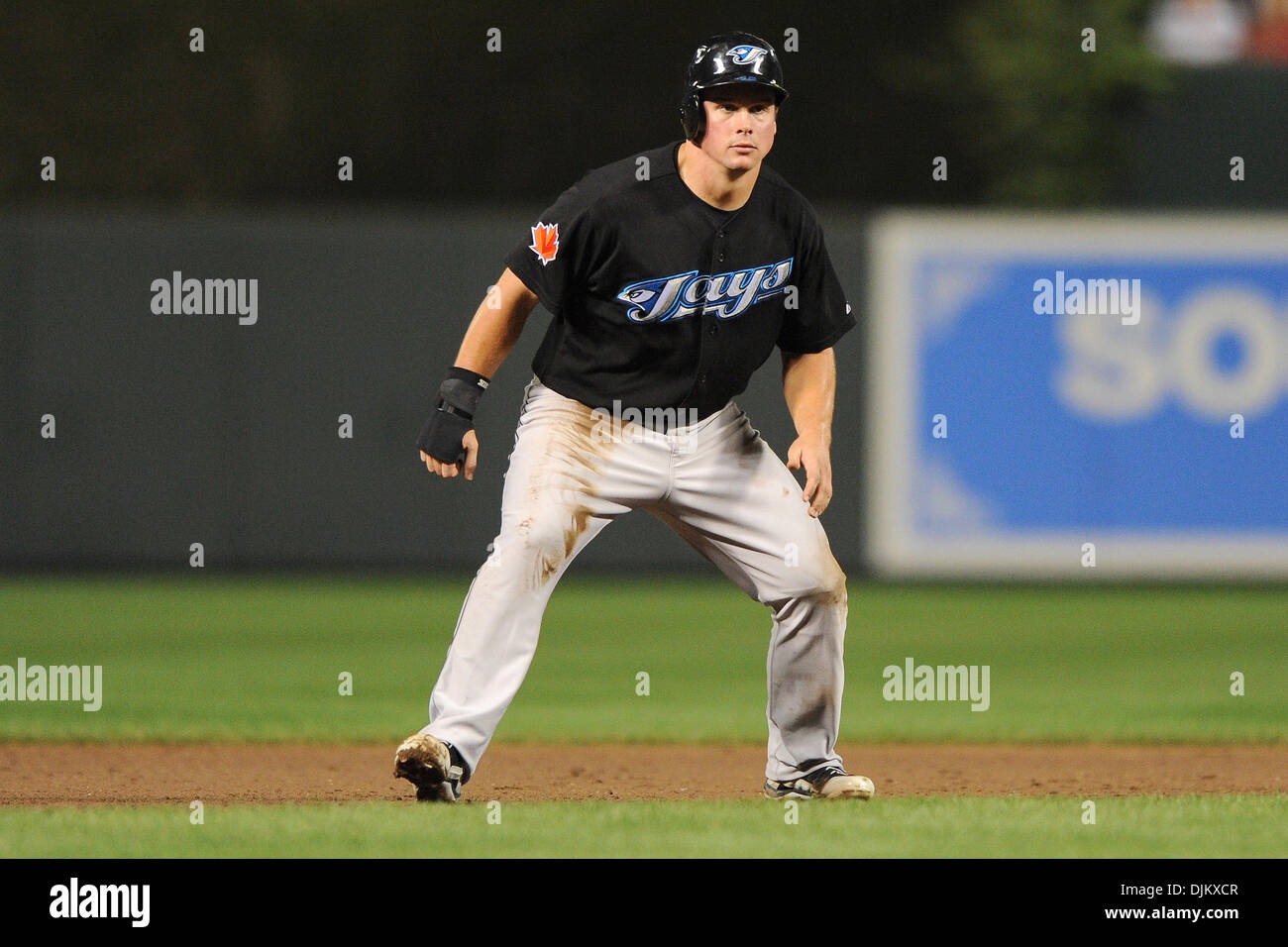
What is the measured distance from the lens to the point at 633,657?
11.0m

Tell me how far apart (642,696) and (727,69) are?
13.8ft

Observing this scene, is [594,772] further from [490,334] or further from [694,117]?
[694,117]

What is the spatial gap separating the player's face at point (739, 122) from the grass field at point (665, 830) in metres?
1.84

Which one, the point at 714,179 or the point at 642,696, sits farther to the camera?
the point at 642,696

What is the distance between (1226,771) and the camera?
7.43 meters

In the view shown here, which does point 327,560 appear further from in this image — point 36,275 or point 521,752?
point 521,752

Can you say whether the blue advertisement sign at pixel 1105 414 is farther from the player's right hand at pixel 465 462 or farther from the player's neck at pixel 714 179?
the player's right hand at pixel 465 462

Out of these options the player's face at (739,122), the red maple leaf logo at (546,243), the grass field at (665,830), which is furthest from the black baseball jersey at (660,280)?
the grass field at (665,830)

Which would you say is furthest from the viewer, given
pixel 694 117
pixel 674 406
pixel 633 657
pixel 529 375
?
pixel 529 375

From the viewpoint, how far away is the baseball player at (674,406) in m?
5.97

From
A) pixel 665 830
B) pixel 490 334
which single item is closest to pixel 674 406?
pixel 490 334

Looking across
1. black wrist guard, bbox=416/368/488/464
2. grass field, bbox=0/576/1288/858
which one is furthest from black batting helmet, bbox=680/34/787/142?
grass field, bbox=0/576/1288/858

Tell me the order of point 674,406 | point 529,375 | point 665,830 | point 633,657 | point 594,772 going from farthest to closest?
point 529,375, point 633,657, point 594,772, point 674,406, point 665,830

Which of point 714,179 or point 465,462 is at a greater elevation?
→ point 714,179
